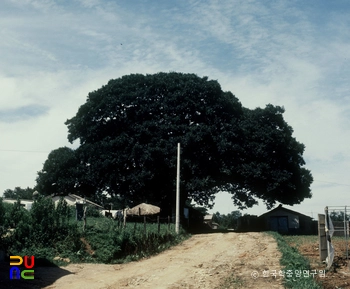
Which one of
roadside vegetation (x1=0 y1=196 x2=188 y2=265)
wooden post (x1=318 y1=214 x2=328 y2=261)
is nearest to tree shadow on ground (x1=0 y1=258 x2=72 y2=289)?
roadside vegetation (x1=0 y1=196 x2=188 y2=265)

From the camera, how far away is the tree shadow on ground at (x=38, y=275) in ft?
41.3

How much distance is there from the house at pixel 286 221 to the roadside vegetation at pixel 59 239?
38.4 meters

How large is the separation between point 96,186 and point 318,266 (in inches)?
994

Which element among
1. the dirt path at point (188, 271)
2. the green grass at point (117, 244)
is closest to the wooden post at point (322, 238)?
the dirt path at point (188, 271)

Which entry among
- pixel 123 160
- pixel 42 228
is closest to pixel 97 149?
pixel 123 160

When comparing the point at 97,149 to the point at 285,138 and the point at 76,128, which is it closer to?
the point at 76,128

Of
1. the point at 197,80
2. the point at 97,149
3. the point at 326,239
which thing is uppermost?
the point at 197,80

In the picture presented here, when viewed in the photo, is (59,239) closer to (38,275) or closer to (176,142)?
(38,275)

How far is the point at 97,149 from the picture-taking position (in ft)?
120

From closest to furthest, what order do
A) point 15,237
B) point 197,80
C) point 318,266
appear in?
point 318,266 → point 15,237 → point 197,80

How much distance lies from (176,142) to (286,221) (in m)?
28.7

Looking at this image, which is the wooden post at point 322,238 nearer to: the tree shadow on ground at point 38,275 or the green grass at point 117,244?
the green grass at point 117,244

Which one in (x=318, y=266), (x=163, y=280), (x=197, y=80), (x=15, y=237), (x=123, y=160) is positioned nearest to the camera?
(x=163, y=280)

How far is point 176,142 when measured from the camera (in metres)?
34.9
